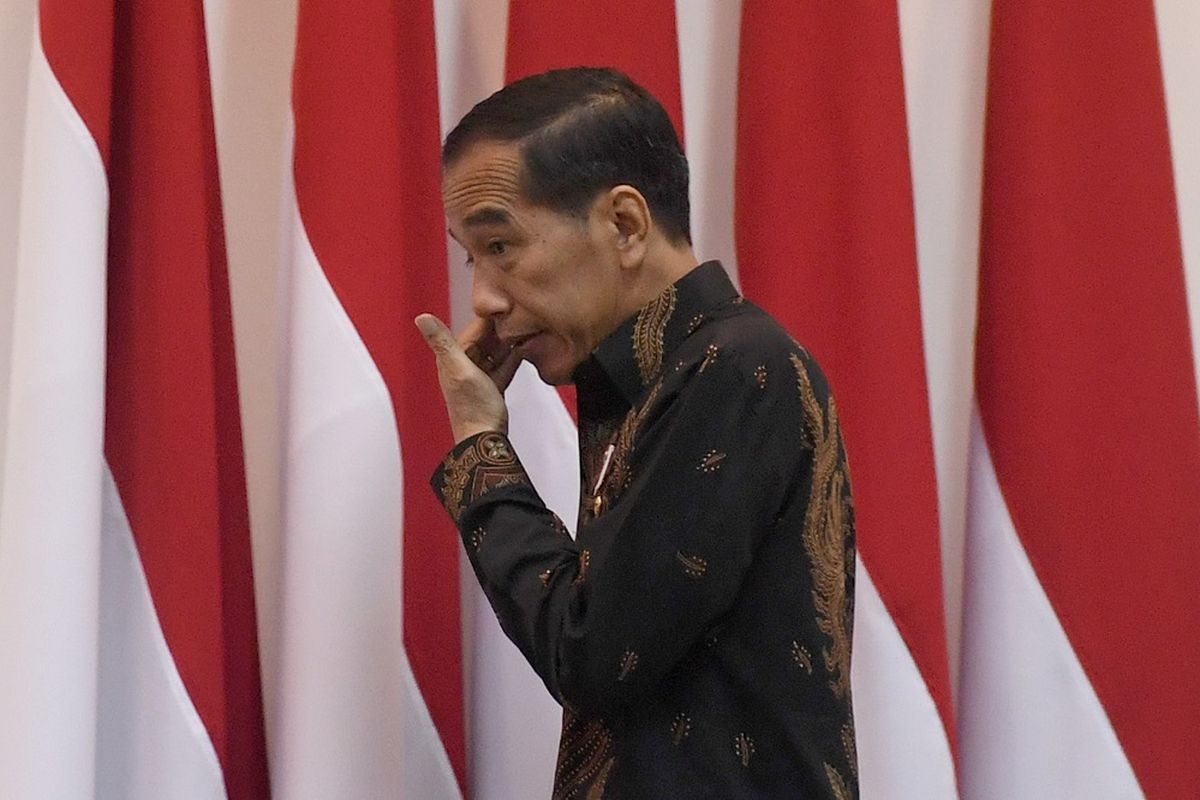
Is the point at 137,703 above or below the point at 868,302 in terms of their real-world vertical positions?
below

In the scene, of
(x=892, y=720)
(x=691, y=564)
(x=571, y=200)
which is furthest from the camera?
(x=892, y=720)

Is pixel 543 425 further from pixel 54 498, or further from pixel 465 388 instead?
pixel 54 498

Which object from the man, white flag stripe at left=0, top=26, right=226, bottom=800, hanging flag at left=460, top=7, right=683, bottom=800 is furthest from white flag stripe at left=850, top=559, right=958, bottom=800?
white flag stripe at left=0, top=26, right=226, bottom=800

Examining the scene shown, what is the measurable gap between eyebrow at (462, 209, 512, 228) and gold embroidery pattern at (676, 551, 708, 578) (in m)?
0.24

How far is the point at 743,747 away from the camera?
78 centimetres

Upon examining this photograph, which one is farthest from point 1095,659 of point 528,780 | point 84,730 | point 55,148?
point 55,148

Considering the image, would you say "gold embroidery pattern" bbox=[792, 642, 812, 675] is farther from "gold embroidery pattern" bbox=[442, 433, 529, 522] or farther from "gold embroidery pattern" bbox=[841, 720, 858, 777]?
"gold embroidery pattern" bbox=[442, 433, 529, 522]

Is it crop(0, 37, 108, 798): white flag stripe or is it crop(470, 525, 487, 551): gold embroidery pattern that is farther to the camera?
crop(0, 37, 108, 798): white flag stripe

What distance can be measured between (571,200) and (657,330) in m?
0.09

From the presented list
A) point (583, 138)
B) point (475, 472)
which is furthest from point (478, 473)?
point (583, 138)

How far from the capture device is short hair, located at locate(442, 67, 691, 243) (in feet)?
2.73

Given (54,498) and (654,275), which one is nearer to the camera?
(654,275)

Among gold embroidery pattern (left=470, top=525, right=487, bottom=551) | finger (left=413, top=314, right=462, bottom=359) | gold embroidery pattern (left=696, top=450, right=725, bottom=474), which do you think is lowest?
gold embroidery pattern (left=470, top=525, right=487, bottom=551)

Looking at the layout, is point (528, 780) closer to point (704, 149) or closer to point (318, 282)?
point (318, 282)
